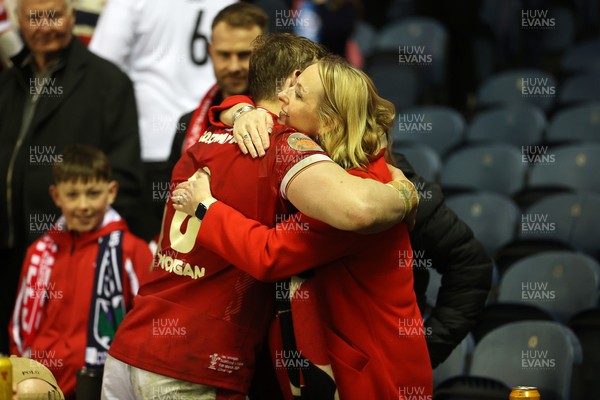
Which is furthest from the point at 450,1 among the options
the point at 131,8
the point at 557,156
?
the point at 131,8

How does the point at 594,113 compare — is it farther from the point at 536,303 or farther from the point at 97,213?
the point at 97,213

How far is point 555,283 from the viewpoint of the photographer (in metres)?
6.14

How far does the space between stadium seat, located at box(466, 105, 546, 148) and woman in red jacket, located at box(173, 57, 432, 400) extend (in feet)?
16.3

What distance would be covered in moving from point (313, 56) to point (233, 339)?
1041mm

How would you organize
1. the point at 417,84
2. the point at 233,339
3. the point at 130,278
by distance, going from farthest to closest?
1. the point at 417,84
2. the point at 130,278
3. the point at 233,339

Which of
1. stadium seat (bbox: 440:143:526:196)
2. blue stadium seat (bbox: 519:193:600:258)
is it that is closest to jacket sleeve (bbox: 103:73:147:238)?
blue stadium seat (bbox: 519:193:600:258)

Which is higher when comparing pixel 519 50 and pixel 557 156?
pixel 519 50

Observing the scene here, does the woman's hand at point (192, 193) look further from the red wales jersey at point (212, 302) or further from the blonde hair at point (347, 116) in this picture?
the blonde hair at point (347, 116)

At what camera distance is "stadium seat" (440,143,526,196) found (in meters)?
7.97

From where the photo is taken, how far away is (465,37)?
411 inches

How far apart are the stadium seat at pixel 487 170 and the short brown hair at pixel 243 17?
2839 mm

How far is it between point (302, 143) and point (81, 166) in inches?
83.3

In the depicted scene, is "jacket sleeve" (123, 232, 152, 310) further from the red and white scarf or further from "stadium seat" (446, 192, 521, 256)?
"stadium seat" (446, 192, 521, 256)

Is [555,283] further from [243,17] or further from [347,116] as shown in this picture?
[347,116]
